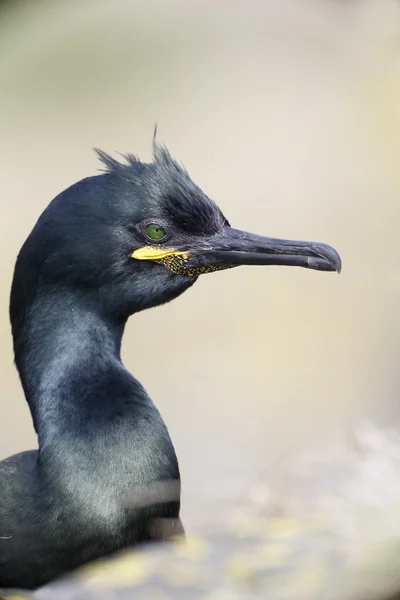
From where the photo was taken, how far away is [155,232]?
116 cm

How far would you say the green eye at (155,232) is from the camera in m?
1.16

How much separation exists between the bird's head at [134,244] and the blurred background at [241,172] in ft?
0.26

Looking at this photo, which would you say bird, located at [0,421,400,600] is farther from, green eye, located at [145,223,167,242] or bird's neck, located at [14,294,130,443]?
green eye, located at [145,223,167,242]

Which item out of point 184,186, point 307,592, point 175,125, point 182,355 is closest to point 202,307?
point 182,355

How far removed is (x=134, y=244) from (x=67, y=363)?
0.59 feet

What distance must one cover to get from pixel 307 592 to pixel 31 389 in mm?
449

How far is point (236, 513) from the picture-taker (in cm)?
112

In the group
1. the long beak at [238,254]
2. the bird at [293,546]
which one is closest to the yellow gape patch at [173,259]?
the long beak at [238,254]

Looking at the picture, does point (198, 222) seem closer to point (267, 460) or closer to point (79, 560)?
point (267, 460)

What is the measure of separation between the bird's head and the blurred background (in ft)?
0.26

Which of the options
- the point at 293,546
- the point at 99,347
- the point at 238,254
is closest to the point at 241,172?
the point at 238,254

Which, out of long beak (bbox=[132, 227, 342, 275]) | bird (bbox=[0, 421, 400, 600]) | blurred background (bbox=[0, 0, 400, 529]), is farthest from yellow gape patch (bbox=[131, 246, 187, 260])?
bird (bbox=[0, 421, 400, 600])

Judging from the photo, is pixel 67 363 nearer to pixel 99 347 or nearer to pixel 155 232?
pixel 99 347

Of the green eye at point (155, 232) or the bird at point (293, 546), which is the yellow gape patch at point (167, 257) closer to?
the green eye at point (155, 232)
